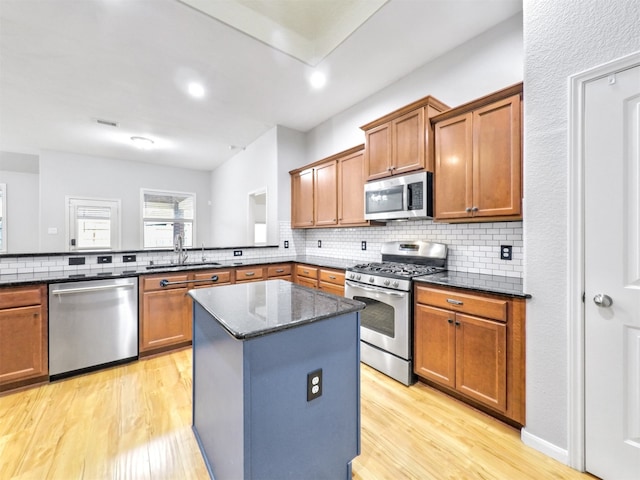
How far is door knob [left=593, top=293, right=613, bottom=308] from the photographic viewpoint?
143 cm

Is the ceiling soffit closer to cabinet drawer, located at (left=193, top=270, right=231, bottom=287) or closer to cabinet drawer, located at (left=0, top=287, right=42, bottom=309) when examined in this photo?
cabinet drawer, located at (left=193, top=270, right=231, bottom=287)

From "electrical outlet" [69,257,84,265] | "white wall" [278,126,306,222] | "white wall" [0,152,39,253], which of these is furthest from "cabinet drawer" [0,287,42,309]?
"white wall" [0,152,39,253]

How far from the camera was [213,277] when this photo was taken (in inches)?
128

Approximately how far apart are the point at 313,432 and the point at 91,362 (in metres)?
2.49

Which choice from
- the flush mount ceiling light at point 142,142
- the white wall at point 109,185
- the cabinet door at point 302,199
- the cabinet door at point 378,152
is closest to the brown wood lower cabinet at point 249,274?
the cabinet door at point 302,199

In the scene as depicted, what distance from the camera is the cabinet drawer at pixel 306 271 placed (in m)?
3.58

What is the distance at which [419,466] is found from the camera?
1.56 metres

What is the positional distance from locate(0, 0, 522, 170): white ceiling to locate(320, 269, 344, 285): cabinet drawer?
2.22 meters

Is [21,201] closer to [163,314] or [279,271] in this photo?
[163,314]

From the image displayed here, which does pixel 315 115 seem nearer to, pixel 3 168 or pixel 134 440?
pixel 134 440

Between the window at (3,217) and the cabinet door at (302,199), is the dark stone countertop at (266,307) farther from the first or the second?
the window at (3,217)

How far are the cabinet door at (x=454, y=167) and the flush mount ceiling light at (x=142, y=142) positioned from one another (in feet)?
16.1

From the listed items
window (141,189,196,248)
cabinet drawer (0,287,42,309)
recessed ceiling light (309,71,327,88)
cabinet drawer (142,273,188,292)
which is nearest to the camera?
cabinet drawer (0,287,42,309)

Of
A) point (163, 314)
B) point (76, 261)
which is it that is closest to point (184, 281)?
point (163, 314)
